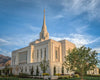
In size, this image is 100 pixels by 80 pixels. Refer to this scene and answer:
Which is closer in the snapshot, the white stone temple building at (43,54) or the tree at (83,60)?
the tree at (83,60)

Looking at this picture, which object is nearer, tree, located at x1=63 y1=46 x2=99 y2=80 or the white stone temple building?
tree, located at x1=63 y1=46 x2=99 y2=80

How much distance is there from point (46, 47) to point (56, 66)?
411 inches

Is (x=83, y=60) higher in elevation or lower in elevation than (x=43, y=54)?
lower

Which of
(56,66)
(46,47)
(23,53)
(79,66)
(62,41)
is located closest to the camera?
(79,66)

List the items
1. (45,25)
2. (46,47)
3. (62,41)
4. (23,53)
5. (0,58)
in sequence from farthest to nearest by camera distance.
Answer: (0,58)
(45,25)
(23,53)
(62,41)
(46,47)

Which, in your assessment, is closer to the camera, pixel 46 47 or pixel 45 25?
pixel 46 47

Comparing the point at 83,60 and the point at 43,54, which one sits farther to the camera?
the point at 43,54

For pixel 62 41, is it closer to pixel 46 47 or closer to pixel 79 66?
pixel 46 47

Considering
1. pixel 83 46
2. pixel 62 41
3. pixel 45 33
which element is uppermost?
pixel 45 33

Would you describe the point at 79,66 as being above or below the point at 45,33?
below

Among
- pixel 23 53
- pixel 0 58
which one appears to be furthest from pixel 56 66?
pixel 0 58

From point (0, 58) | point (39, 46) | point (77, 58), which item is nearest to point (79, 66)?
point (77, 58)

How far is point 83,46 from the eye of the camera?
18.3 metres

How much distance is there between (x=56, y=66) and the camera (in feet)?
145
